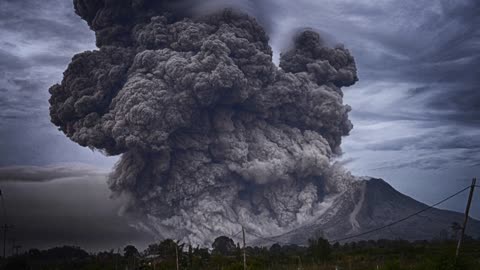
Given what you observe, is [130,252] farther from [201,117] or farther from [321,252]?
[321,252]

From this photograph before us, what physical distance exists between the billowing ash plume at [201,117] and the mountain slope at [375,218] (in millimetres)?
12568

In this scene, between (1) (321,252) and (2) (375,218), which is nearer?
(1) (321,252)

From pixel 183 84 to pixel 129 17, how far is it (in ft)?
48.5

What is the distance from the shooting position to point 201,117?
69562mm

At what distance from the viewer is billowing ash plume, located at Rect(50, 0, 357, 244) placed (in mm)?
64125

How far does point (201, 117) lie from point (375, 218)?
2256 inches

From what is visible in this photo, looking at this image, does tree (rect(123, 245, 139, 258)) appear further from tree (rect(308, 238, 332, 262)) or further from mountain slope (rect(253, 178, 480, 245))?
tree (rect(308, 238, 332, 262))

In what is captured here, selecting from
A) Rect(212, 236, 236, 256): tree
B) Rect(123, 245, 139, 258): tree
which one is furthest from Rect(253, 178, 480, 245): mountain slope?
Rect(123, 245, 139, 258): tree

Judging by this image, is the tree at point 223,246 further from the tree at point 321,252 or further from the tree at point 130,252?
the tree at point 321,252

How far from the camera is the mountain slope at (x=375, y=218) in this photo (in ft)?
296

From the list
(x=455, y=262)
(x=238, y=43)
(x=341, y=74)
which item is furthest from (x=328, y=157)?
(x=455, y=262)

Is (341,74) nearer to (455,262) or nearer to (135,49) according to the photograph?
(135,49)

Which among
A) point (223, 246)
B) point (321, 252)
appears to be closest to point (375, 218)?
point (223, 246)

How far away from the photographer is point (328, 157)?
74750 mm
